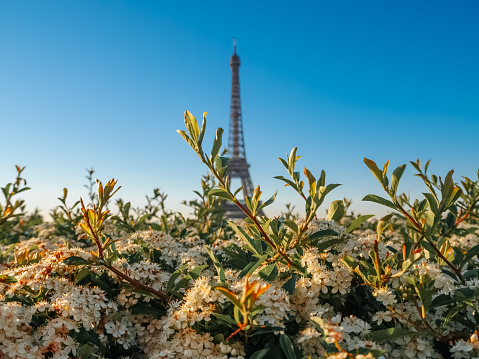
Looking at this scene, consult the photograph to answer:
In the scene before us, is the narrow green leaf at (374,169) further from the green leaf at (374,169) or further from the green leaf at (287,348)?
the green leaf at (287,348)

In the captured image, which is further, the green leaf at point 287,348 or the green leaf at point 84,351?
the green leaf at point 84,351

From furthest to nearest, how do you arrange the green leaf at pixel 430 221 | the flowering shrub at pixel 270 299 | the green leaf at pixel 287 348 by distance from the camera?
the green leaf at pixel 430 221 → the flowering shrub at pixel 270 299 → the green leaf at pixel 287 348

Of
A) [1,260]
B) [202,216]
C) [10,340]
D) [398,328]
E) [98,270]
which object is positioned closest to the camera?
[398,328]

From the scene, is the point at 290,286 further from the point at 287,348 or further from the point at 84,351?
the point at 84,351

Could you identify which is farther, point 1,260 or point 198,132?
point 1,260

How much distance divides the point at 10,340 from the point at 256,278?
1.07m

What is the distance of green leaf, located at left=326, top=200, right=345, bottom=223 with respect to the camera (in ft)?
6.19

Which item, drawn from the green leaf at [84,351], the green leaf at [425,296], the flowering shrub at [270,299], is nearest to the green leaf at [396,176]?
the flowering shrub at [270,299]

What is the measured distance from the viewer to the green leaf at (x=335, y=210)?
6.19 feet

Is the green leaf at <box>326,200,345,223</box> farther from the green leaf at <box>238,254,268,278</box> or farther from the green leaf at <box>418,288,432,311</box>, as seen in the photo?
the green leaf at <box>418,288,432,311</box>

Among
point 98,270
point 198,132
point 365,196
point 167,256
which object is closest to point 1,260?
point 98,270

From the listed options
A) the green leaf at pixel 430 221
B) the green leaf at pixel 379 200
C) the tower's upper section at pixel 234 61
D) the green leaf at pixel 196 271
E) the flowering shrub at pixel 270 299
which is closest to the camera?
the flowering shrub at pixel 270 299

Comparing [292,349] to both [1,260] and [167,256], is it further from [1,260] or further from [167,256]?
[1,260]

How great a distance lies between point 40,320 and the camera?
1780 millimetres
